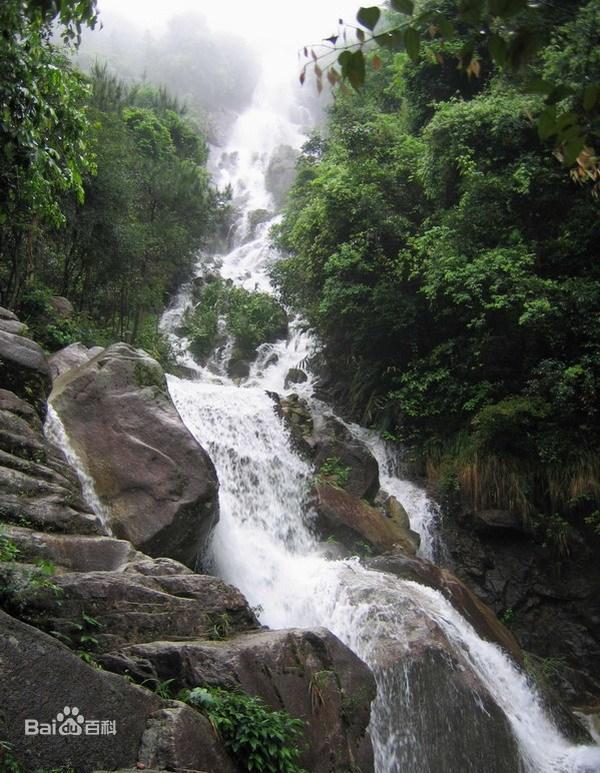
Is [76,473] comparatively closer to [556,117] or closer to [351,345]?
[556,117]

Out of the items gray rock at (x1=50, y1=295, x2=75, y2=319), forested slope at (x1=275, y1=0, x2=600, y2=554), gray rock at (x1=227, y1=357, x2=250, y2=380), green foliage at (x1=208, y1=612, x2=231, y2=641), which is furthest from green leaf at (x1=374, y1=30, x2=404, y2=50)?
gray rock at (x1=227, y1=357, x2=250, y2=380)

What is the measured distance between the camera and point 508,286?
10852mm

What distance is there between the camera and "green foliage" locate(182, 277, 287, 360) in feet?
60.8

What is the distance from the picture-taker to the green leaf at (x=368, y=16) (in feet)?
6.25

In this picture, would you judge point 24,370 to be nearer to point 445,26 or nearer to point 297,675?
point 297,675

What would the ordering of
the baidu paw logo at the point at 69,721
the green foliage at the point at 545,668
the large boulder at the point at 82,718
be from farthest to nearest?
the green foliage at the point at 545,668 < the baidu paw logo at the point at 69,721 < the large boulder at the point at 82,718

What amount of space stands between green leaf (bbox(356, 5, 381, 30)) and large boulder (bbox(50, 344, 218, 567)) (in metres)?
6.11

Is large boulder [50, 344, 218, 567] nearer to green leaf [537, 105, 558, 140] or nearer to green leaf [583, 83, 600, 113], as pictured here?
green leaf [537, 105, 558, 140]

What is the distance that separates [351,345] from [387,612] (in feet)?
27.0

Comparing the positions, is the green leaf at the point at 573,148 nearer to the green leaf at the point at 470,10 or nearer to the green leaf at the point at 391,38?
the green leaf at the point at 470,10

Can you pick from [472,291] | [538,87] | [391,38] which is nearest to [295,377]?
[472,291]

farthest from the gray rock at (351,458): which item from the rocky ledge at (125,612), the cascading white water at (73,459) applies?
the cascading white water at (73,459)

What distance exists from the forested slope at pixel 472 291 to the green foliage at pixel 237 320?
10.6 ft

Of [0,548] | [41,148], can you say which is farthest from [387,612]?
[41,148]
